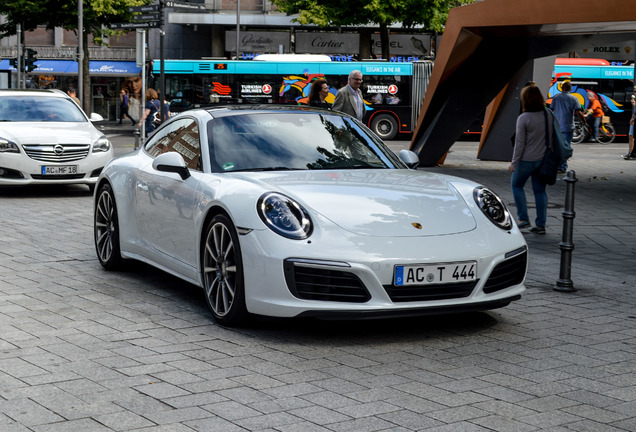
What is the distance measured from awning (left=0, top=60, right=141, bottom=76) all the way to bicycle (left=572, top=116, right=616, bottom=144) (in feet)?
76.7

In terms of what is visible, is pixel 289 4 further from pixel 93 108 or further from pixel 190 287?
pixel 190 287

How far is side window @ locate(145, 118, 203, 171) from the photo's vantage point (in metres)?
6.46

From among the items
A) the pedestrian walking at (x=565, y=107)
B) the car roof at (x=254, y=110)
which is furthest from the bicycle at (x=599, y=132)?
the car roof at (x=254, y=110)

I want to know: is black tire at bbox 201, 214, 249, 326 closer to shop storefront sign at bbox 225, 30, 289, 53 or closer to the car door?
the car door

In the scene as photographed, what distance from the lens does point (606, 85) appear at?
33.4 metres

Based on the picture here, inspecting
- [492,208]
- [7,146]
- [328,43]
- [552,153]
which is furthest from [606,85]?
[492,208]

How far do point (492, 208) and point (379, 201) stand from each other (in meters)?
0.78

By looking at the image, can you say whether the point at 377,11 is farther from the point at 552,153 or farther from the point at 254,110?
the point at 254,110

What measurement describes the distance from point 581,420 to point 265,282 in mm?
1981

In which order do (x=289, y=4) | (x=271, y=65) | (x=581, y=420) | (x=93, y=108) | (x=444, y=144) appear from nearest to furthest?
(x=581, y=420) < (x=444, y=144) < (x=271, y=65) < (x=289, y=4) < (x=93, y=108)

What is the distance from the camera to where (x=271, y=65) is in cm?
3472

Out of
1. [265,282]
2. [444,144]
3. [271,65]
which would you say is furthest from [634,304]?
[271,65]

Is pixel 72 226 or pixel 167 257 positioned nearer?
pixel 167 257

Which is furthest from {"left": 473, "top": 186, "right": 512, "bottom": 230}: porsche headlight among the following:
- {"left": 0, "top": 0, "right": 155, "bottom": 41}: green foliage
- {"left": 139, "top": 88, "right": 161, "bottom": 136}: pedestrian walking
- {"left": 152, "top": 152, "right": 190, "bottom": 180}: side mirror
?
{"left": 0, "top": 0, "right": 155, "bottom": 41}: green foliage
